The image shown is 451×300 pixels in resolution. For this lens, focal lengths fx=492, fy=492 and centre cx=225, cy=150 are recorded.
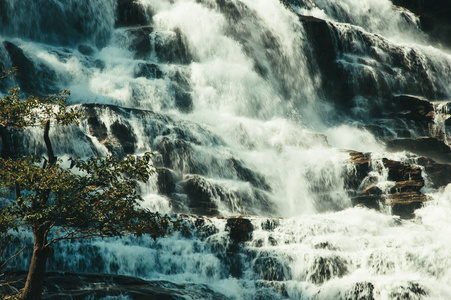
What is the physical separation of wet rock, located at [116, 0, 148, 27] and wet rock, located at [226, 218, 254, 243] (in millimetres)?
32495

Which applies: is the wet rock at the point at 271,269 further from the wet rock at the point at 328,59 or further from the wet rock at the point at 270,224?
the wet rock at the point at 328,59

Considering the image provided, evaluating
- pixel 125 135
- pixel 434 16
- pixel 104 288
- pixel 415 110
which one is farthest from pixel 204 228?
pixel 434 16

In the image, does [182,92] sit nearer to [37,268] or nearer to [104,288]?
[104,288]

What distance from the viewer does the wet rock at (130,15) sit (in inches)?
1969

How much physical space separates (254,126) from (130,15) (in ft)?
66.3

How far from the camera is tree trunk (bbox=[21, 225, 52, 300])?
11.5m

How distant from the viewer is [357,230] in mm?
23859

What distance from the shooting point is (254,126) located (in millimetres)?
39156

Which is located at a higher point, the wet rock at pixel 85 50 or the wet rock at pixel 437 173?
the wet rock at pixel 85 50

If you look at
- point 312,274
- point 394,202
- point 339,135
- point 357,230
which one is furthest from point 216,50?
point 312,274

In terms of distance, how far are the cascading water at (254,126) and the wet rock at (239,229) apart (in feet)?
1.03

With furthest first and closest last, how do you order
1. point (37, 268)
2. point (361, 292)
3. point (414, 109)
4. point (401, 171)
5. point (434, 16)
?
1. point (434, 16)
2. point (414, 109)
3. point (401, 171)
4. point (361, 292)
5. point (37, 268)

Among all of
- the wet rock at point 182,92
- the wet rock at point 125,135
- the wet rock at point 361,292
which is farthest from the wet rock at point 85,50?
the wet rock at point 361,292

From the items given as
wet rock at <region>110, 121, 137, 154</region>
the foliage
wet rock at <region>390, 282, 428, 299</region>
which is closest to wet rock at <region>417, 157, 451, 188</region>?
wet rock at <region>390, 282, 428, 299</region>
